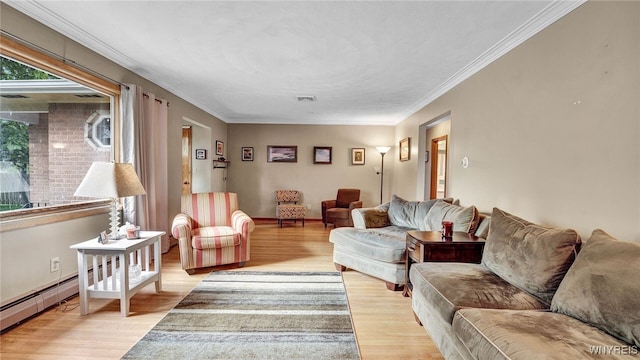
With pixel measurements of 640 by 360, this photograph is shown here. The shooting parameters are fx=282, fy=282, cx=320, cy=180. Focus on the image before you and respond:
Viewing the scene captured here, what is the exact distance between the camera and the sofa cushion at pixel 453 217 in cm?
260

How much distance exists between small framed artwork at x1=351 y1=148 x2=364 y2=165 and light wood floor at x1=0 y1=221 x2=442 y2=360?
3.59 metres

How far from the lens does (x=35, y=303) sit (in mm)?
2174

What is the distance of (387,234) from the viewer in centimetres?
311

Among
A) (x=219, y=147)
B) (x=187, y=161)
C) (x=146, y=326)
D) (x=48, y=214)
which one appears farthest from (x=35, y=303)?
(x=219, y=147)

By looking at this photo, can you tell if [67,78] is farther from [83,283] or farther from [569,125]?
[569,125]

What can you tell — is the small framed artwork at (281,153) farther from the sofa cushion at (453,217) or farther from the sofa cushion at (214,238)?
the sofa cushion at (453,217)

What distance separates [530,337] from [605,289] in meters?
0.41

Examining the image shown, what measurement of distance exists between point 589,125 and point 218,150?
5725 mm

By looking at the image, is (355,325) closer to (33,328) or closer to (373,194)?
(33,328)

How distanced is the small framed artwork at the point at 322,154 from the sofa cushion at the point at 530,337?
206 inches

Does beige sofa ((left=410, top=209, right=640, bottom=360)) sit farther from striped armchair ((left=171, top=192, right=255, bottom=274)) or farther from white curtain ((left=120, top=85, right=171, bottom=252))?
white curtain ((left=120, top=85, right=171, bottom=252))

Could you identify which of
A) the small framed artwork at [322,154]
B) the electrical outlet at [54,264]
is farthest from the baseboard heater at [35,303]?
the small framed artwork at [322,154]

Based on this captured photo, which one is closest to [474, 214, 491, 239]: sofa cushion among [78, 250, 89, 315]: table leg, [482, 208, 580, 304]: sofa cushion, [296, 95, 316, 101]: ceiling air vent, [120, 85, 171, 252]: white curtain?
[482, 208, 580, 304]: sofa cushion

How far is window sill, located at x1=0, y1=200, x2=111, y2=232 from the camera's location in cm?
201
